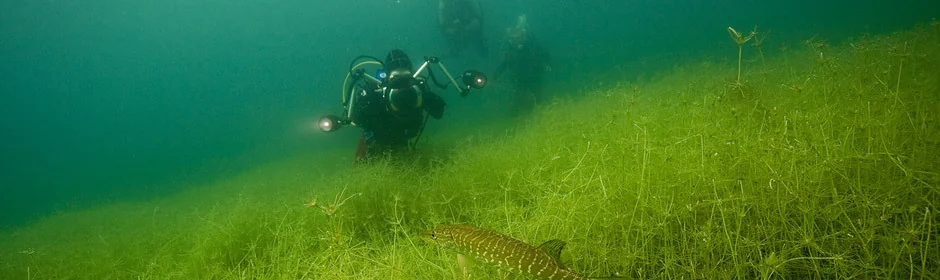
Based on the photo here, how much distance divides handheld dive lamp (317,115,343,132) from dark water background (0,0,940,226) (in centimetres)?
4945

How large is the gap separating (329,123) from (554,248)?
23.5 ft

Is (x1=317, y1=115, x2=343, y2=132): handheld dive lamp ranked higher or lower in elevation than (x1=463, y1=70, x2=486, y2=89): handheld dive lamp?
lower

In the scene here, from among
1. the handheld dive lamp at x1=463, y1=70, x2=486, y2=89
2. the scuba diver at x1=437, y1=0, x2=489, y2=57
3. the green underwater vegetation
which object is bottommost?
the green underwater vegetation

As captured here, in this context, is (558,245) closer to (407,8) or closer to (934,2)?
(934,2)

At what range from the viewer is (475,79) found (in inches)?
382

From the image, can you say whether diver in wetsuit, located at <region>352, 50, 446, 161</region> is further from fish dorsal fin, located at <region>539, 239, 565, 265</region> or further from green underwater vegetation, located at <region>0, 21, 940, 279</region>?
fish dorsal fin, located at <region>539, 239, 565, 265</region>

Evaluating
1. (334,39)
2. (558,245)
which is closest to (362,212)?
(558,245)

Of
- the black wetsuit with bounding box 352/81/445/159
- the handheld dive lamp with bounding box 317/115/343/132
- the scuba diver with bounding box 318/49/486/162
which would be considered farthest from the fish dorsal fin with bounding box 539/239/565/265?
the handheld dive lamp with bounding box 317/115/343/132

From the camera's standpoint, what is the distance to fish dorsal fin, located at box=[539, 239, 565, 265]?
2139 millimetres

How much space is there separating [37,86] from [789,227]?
161409mm

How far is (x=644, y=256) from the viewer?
2.42 meters

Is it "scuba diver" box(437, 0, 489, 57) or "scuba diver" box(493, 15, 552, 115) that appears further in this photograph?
"scuba diver" box(437, 0, 489, 57)

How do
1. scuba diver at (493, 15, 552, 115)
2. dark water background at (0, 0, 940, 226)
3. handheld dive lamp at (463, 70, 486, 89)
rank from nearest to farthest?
handheld dive lamp at (463, 70, 486, 89) < scuba diver at (493, 15, 552, 115) < dark water background at (0, 0, 940, 226)

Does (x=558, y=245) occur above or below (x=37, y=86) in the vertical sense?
below
